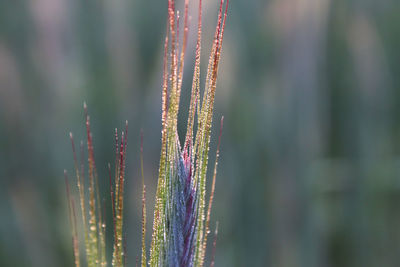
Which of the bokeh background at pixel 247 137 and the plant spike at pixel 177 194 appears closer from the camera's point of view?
the plant spike at pixel 177 194

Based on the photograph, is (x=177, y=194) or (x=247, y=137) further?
(x=247, y=137)

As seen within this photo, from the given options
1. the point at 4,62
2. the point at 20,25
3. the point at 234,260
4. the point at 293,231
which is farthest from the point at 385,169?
the point at 20,25

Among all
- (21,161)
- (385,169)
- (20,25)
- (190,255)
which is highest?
(20,25)

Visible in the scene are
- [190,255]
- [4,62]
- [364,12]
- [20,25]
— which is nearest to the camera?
[190,255]

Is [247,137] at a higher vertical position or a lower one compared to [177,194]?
higher

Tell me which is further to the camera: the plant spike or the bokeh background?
the bokeh background

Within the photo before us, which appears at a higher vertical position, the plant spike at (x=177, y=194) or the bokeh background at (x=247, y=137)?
the bokeh background at (x=247, y=137)

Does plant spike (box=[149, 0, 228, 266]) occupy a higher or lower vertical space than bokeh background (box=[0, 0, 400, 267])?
lower

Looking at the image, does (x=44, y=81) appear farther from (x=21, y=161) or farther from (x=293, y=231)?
(x=293, y=231)
